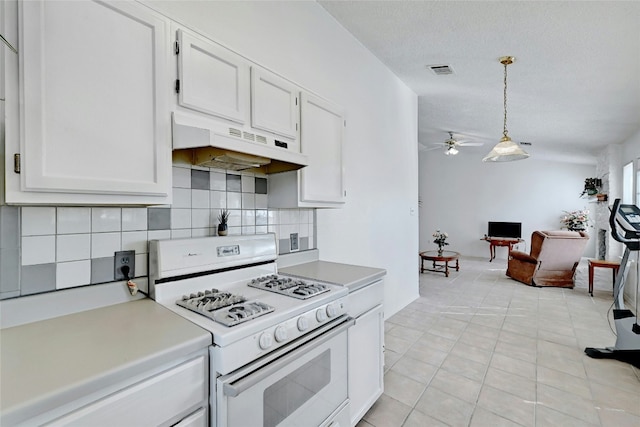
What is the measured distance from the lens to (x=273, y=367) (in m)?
1.10

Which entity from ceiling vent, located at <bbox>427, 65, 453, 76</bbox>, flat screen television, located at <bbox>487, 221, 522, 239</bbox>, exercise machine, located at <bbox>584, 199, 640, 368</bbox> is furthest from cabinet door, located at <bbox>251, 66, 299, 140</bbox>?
flat screen television, located at <bbox>487, 221, 522, 239</bbox>

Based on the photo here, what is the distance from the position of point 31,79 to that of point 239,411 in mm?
1211

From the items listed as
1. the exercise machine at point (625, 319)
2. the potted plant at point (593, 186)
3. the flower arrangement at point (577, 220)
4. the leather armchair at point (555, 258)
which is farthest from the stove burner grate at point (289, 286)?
the flower arrangement at point (577, 220)

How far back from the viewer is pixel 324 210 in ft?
8.31

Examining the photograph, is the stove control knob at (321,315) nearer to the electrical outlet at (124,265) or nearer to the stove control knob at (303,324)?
the stove control knob at (303,324)

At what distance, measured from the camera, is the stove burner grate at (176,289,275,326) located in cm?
110

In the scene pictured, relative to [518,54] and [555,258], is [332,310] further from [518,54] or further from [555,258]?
[555,258]

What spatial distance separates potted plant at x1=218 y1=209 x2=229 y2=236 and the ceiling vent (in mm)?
2940

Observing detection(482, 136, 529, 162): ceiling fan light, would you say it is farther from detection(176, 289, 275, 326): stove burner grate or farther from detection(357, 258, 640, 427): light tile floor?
detection(176, 289, 275, 326): stove burner grate

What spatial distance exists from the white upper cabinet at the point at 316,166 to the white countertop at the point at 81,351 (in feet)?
3.19

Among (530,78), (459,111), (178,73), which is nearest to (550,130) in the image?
(459,111)

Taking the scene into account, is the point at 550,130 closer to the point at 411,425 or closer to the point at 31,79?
the point at 411,425

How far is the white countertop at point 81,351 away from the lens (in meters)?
0.69

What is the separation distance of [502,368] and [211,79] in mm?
2922
